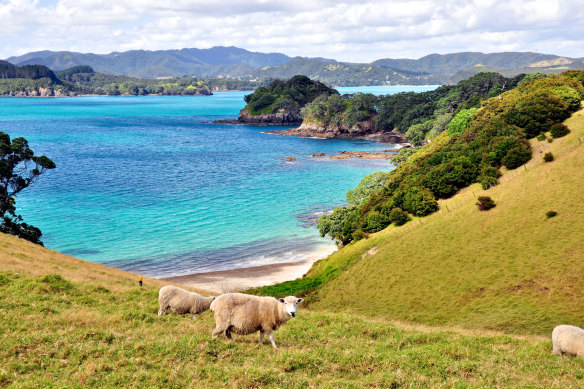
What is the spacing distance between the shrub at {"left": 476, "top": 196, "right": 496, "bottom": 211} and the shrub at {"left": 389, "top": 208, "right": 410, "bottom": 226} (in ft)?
27.0

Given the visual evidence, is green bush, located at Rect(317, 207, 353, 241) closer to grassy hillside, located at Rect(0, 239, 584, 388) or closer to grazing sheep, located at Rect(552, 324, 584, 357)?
grassy hillside, located at Rect(0, 239, 584, 388)

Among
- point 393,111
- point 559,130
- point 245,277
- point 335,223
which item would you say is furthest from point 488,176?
point 393,111

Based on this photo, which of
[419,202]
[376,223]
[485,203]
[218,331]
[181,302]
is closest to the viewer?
[218,331]

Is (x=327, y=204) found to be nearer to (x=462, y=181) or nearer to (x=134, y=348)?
(x=462, y=181)

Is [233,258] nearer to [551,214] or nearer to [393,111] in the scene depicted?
[551,214]

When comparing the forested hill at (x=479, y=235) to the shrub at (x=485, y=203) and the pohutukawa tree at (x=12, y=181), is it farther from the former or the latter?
the pohutukawa tree at (x=12, y=181)

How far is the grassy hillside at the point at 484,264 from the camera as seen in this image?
1240 inches

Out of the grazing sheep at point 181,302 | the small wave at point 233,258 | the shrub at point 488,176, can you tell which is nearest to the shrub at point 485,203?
the shrub at point 488,176

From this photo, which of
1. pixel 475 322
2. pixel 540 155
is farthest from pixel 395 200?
pixel 475 322

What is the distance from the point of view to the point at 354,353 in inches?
669

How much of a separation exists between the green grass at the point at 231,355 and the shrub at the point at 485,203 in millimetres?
26609

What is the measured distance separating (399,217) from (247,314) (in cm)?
3736

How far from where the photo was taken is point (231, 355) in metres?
15.6

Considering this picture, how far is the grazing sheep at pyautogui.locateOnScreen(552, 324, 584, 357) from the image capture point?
1881 centimetres
